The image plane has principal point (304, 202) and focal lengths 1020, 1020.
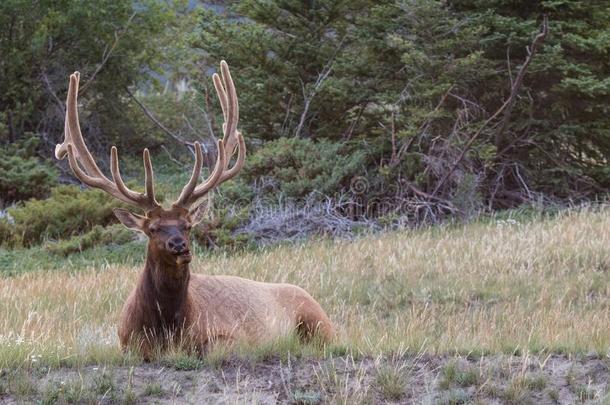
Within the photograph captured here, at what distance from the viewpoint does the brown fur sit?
7336mm

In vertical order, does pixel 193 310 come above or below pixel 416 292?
above

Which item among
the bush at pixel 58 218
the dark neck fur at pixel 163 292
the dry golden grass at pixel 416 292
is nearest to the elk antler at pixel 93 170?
the dark neck fur at pixel 163 292

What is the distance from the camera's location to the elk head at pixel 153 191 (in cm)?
718

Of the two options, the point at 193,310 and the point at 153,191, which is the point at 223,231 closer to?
the point at 193,310

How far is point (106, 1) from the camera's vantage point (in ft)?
72.0

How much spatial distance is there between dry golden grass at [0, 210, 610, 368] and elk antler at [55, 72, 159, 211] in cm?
110

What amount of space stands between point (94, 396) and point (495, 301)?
5603 mm

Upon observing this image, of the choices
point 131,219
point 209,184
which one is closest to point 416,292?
point 209,184

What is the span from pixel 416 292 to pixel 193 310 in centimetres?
409

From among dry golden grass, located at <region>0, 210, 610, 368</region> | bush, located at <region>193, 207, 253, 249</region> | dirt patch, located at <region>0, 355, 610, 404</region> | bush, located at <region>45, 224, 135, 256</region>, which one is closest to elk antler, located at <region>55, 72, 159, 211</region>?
dry golden grass, located at <region>0, 210, 610, 368</region>

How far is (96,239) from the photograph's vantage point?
601 inches

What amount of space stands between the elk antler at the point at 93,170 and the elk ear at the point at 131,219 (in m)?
0.08

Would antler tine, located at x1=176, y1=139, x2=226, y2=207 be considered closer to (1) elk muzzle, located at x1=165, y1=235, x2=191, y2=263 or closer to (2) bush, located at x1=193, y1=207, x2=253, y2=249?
(1) elk muzzle, located at x1=165, y1=235, x2=191, y2=263

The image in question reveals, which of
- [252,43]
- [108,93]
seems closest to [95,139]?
[108,93]
